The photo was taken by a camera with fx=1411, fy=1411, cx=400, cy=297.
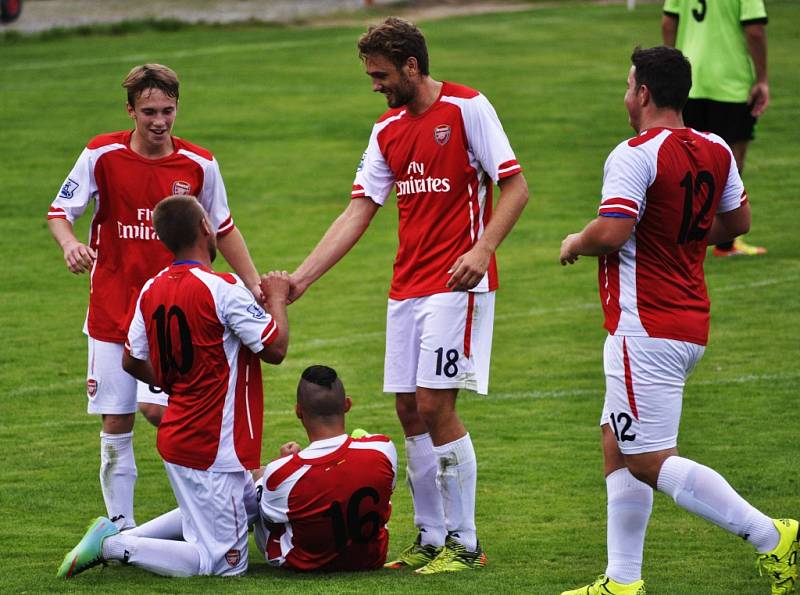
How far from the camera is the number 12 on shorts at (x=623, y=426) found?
225 inches

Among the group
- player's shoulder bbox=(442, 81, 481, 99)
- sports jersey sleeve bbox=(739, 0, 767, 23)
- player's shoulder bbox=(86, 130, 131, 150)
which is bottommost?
player's shoulder bbox=(86, 130, 131, 150)

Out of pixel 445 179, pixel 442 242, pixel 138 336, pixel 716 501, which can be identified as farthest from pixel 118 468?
pixel 716 501

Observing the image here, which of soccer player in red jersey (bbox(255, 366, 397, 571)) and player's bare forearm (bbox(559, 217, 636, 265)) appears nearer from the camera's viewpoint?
player's bare forearm (bbox(559, 217, 636, 265))

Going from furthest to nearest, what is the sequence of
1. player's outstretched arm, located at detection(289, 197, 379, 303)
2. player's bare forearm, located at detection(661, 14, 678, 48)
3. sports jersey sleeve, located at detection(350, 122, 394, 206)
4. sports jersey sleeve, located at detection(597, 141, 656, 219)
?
player's bare forearm, located at detection(661, 14, 678, 48) < player's outstretched arm, located at detection(289, 197, 379, 303) < sports jersey sleeve, located at detection(350, 122, 394, 206) < sports jersey sleeve, located at detection(597, 141, 656, 219)

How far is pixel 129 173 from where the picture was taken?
6.88 meters

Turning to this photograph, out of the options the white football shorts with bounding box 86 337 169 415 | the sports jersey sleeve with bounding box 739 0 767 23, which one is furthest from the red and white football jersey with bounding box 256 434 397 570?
the sports jersey sleeve with bounding box 739 0 767 23

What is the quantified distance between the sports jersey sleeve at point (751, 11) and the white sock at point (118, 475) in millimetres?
7894

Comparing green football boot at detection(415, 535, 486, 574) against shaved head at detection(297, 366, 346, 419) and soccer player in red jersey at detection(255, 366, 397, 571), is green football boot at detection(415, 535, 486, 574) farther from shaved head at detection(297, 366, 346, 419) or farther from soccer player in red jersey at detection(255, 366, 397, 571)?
shaved head at detection(297, 366, 346, 419)

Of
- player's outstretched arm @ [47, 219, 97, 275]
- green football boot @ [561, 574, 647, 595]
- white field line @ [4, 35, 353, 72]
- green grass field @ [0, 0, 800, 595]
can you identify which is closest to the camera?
green football boot @ [561, 574, 647, 595]

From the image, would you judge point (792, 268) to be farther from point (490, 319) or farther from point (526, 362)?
point (490, 319)

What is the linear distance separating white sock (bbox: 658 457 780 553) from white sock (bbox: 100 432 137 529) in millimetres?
2759

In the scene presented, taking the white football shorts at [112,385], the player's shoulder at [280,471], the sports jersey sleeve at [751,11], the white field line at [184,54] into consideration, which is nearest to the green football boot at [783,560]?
the player's shoulder at [280,471]

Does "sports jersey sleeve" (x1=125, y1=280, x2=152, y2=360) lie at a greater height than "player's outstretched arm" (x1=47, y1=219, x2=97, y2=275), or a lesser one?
lesser

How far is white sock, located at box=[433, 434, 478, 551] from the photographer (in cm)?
644
